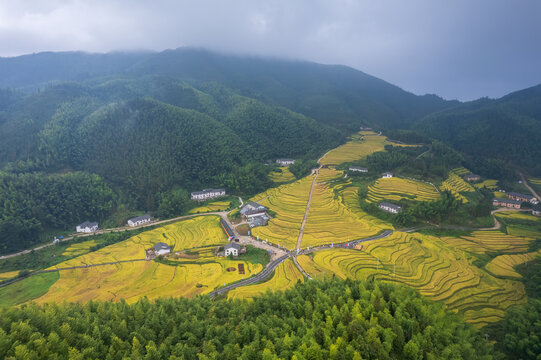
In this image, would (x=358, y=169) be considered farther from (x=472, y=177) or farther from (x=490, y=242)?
(x=490, y=242)

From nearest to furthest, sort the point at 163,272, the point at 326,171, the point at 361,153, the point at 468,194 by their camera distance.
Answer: the point at 163,272 → the point at 468,194 → the point at 326,171 → the point at 361,153

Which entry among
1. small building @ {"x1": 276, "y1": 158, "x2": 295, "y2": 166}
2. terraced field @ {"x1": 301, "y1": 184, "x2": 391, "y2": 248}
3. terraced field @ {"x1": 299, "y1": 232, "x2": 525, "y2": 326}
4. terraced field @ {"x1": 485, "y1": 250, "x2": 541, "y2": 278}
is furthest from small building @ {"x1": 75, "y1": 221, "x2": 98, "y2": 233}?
terraced field @ {"x1": 485, "y1": 250, "x2": 541, "y2": 278}

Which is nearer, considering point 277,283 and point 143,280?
point 277,283

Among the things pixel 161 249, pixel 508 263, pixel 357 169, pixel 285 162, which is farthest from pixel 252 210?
pixel 508 263

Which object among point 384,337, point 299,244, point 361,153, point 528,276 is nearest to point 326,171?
point 361,153

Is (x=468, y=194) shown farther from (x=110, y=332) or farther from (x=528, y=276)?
(x=110, y=332)

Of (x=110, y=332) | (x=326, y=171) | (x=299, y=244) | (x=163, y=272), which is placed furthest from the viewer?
(x=326, y=171)

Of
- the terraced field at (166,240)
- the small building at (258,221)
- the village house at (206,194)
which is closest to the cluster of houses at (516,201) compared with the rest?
the small building at (258,221)
